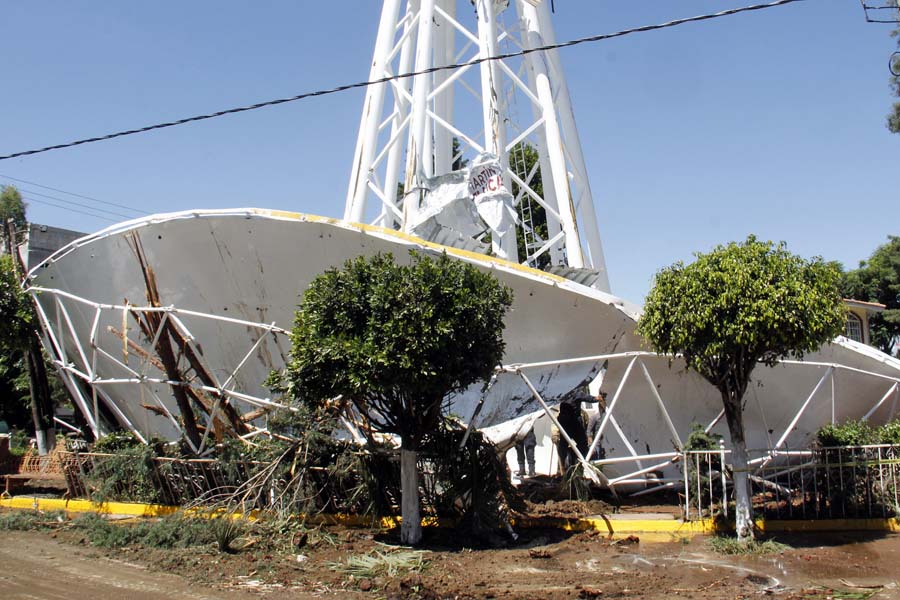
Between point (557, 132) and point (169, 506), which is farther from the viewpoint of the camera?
point (557, 132)

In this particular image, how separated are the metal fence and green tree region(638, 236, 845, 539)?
1203 mm

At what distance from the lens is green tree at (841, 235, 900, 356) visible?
4329 cm

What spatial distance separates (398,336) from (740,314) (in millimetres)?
4867

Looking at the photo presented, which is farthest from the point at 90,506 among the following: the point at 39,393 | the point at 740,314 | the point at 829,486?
the point at 829,486

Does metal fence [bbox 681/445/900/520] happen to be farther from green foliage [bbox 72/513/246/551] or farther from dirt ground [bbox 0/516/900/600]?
green foliage [bbox 72/513/246/551]

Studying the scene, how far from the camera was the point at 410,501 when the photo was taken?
499 inches

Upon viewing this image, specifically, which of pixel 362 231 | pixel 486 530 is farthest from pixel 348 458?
pixel 362 231

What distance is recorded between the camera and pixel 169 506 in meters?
15.8

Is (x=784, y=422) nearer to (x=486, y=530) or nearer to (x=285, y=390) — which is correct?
(x=486, y=530)

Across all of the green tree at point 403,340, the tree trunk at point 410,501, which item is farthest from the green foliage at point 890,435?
the tree trunk at point 410,501

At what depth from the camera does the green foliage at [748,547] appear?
37.0ft

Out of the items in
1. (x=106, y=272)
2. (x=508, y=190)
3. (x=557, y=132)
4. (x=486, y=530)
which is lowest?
(x=486, y=530)

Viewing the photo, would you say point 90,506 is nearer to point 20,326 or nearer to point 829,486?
point 20,326

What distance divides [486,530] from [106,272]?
405 inches
